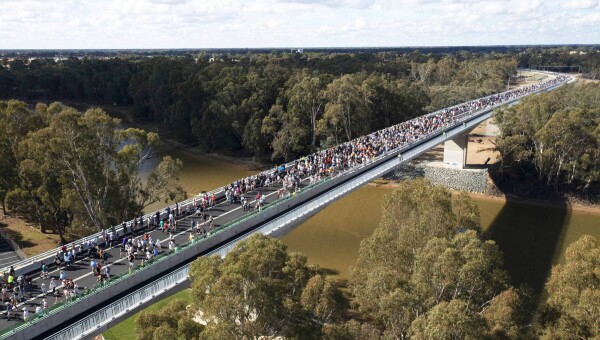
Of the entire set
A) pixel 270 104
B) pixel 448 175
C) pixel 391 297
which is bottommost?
pixel 448 175

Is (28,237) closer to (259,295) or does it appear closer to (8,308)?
(8,308)

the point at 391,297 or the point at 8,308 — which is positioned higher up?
the point at 391,297

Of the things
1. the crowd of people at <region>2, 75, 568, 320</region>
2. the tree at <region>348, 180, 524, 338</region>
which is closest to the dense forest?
the crowd of people at <region>2, 75, 568, 320</region>

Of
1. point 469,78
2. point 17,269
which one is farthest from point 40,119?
point 469,78

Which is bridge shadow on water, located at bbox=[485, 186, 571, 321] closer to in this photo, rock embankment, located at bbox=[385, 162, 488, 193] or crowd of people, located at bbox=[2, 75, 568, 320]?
rock embankment, located at bbox=[385, 162, 488, 193]

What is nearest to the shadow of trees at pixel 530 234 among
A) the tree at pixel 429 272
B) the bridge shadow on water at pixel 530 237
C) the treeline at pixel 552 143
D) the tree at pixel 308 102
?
the bridge shadow on water at pixel 530 237

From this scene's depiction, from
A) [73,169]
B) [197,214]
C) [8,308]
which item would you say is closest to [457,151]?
[197,214]
